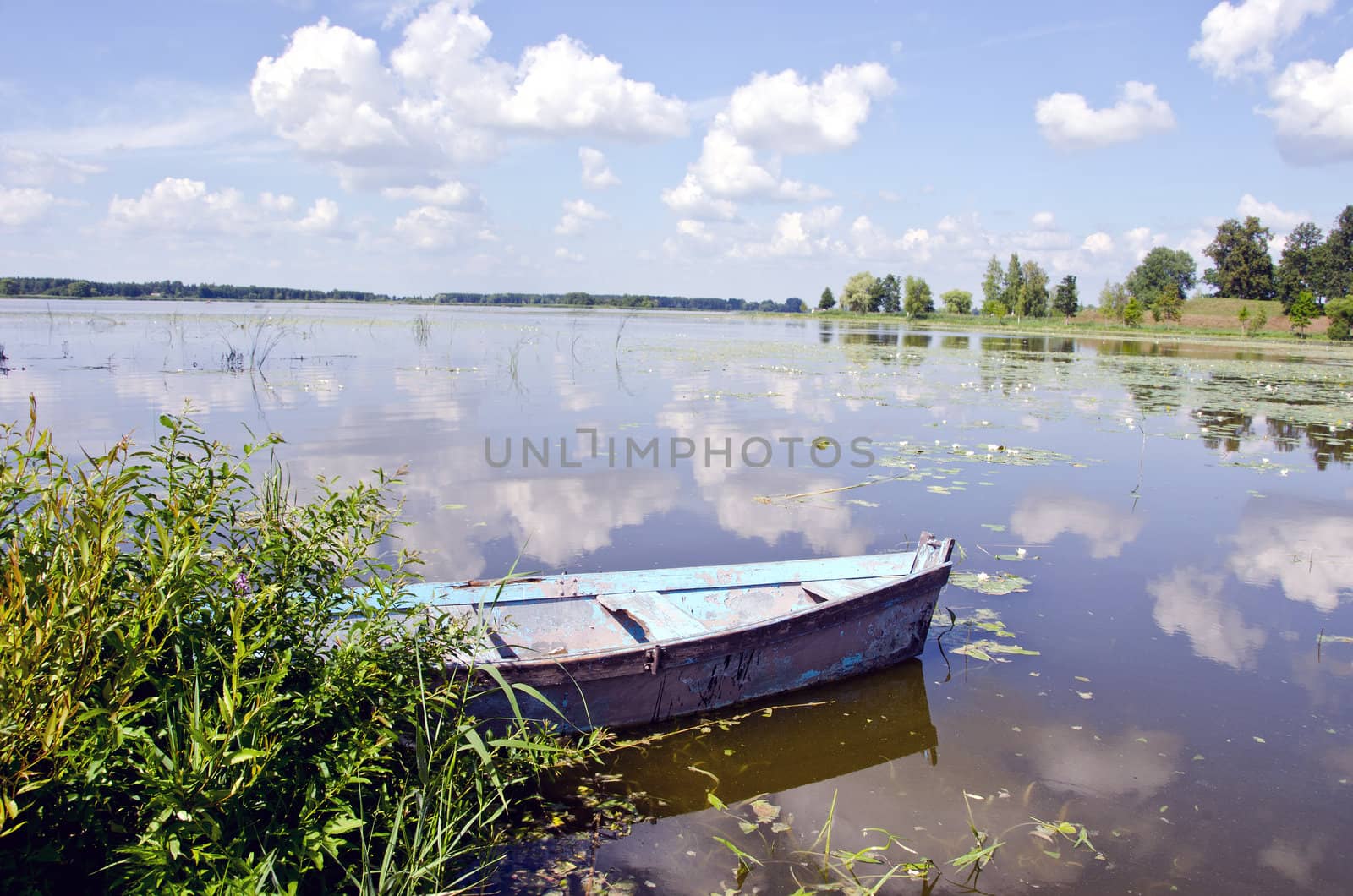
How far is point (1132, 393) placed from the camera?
743 inches

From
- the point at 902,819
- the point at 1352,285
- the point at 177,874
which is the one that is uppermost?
the point at 1352,285

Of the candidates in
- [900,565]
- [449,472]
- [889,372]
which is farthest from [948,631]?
[889,372]

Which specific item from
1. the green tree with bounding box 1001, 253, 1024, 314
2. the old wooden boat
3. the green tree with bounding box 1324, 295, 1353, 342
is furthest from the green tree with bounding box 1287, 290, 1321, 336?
the old wooden boat

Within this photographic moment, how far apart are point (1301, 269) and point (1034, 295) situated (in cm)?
2091

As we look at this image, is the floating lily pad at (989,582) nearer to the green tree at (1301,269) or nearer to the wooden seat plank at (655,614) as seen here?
the wooden seat plank at (655,614)

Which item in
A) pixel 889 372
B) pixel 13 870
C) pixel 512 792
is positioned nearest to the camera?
pixel 13 870

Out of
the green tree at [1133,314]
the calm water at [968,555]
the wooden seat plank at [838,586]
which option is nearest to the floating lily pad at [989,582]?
the calm water at [968,555]

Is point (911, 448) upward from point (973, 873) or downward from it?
upward

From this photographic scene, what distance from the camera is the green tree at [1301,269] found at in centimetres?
6575

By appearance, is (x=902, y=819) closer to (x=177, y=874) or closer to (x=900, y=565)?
(x=900, y=565)

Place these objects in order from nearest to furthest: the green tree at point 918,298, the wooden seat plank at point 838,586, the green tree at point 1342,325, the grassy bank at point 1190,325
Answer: the wooden seat plank at point 838,586 → the green tree at point 1342,325 → the grassy bank at point 1190,325 → the green tree at point 918,298

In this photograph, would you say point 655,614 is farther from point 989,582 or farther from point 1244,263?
point 1244,263

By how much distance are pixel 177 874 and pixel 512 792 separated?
1617mm

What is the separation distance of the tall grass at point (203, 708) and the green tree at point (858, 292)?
99.1 metres
